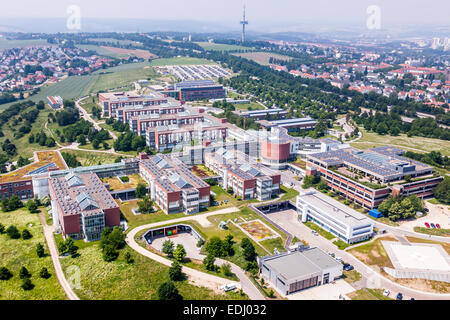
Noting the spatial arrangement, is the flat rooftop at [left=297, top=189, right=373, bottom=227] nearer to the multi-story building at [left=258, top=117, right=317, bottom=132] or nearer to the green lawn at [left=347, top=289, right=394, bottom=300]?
the green lawn at [left=347, top=289, right=394, bottom=300]

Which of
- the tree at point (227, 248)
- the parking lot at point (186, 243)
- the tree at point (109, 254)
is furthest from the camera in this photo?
the parking lot at point (186, 243)

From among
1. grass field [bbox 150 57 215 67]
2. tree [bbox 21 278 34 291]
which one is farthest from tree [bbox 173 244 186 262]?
grass field [bbox 150 57 215 67]

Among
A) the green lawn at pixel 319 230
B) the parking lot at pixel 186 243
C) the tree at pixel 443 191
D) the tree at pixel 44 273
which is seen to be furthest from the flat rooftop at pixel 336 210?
the tree at pixel 44 273

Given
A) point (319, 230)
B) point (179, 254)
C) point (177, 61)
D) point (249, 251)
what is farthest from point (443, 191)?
point (177, 61)

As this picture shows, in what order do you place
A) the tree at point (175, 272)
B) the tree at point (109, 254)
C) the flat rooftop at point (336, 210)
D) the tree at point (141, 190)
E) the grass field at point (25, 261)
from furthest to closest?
the tree at point (141, 190), the flat rooftop at point (336, 210), the tree at point (109, 254), the tree at point (175, 272), the grass field at point (25, 261)

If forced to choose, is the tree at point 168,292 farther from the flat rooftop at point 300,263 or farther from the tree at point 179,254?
the flat rooftop at point 300,263

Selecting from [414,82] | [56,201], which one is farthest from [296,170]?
[414,82]

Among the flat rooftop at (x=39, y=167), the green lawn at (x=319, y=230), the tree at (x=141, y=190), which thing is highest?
the flat rooftop at (x=39, y=167)
